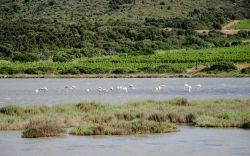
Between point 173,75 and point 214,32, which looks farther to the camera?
point 214,32

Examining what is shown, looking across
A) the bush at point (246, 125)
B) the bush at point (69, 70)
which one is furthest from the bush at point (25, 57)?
the bush at point (246, 125)

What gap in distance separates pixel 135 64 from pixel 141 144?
6224cm

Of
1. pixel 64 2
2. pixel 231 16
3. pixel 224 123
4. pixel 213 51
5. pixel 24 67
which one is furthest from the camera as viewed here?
pixel 64 2

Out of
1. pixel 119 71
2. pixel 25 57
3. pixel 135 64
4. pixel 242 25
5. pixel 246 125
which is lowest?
pixel 119 71

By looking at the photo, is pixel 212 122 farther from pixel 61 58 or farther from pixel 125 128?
pixel 61 58

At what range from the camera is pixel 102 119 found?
110 ft

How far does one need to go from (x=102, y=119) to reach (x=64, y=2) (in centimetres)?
11259

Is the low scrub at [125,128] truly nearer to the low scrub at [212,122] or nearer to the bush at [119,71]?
the low scrub at [212,122]

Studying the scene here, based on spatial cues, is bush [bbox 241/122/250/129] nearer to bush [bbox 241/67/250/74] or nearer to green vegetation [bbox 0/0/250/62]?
bush [bbox 241/67/250/74]

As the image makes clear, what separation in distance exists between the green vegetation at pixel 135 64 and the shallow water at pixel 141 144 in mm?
54458

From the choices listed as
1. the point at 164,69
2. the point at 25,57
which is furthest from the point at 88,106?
the point at 25,57

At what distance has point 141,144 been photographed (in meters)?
28.6

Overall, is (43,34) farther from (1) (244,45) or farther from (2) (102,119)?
(2) (102,119)

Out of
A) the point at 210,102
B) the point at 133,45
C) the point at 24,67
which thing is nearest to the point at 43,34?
the point at 133,45
